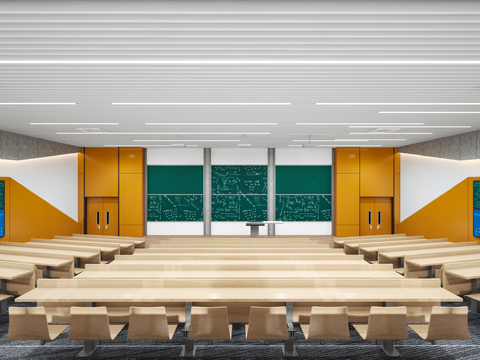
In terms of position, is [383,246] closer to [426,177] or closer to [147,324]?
[426,177]

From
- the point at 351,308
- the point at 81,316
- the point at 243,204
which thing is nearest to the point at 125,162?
the point at 243,204

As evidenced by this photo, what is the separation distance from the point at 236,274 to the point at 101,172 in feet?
29.5

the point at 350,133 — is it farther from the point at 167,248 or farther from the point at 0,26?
the point at 0,26

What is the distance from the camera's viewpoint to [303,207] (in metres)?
12.2

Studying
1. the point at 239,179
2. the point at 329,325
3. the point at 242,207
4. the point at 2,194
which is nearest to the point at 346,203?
the point at 242,207

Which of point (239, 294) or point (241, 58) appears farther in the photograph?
point (239, 294)

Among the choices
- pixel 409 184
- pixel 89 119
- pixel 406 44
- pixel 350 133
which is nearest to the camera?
pixel 406 44

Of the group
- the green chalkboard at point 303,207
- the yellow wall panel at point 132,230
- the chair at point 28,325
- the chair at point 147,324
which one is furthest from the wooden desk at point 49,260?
the green chalkboard at point 303,207

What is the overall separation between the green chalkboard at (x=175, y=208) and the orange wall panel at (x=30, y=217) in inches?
122

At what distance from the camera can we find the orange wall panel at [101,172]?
11789mm

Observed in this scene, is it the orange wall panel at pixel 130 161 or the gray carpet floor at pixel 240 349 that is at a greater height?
the orange wall panel at pixel 130 161

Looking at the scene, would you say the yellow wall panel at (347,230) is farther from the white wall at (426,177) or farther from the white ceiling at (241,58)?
the white ceiling at (241,58)

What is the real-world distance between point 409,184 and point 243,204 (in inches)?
241

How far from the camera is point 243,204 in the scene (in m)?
12.1
